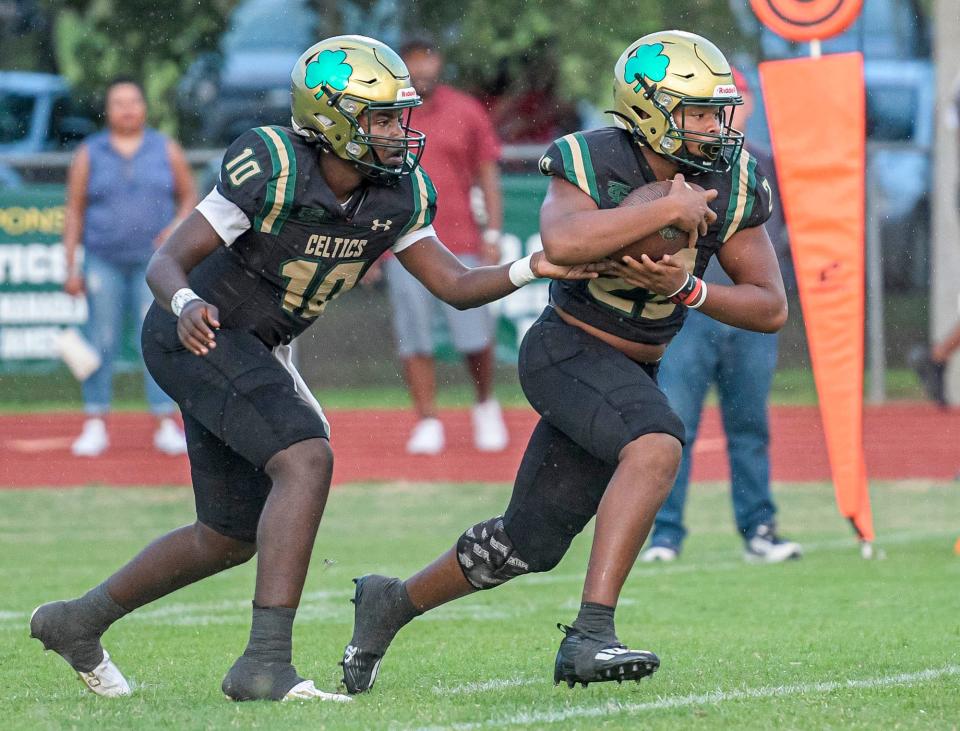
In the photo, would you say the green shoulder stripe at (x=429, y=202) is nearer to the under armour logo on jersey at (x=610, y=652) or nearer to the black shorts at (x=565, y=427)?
the black shorts at (x=565, y=427)

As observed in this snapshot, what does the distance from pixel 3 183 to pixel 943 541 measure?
9235 mm

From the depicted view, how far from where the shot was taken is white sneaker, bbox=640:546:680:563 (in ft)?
24.1

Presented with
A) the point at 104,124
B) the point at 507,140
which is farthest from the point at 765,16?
the point at 104,124

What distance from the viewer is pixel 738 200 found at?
4.57 metres

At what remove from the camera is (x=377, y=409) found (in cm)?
1415

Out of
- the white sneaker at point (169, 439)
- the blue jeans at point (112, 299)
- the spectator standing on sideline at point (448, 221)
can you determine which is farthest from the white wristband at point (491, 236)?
the white sneaker at point (169, 439)

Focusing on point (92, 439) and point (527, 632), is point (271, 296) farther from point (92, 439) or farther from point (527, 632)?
point (92, 439)

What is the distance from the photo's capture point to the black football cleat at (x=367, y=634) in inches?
181

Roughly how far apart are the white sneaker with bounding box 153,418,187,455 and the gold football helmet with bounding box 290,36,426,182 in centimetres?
639

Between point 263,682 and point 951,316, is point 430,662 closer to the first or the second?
point 263,682

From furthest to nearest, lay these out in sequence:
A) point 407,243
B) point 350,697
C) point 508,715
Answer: point 407,243 → point 350,697 → point 508,715

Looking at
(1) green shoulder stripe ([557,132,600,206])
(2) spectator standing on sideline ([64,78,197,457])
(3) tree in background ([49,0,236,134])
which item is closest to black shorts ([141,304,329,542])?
(1) green shoulder stripe ([557,132,600,206])

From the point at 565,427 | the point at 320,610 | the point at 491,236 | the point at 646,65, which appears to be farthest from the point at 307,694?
the point at 491,236

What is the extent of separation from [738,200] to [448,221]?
20.2ft
